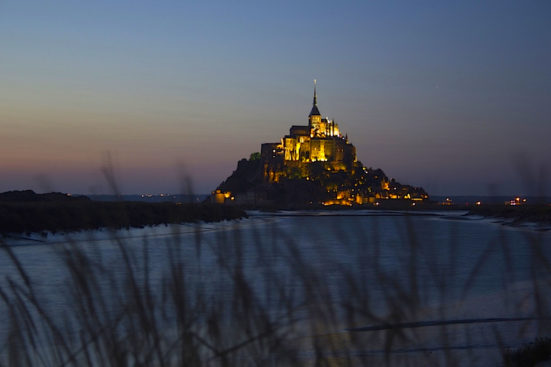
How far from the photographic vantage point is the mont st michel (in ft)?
277

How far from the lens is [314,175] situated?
84.9 m

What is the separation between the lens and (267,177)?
8800 centimetres

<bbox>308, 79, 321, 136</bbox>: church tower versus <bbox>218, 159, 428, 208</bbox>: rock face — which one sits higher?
<bbox>308, 79, 321, 136</bbox>: church tower

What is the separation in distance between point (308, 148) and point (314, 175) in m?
5.56

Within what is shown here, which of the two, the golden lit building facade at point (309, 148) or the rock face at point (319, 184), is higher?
the golden lit building facade at point (309, 148)

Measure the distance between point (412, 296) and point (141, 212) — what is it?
100.0 feet

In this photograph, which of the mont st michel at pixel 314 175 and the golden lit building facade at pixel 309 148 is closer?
the mont st michel at pixel 314 175

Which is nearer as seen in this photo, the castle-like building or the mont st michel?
the mont st michel

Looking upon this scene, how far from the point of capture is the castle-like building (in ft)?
291

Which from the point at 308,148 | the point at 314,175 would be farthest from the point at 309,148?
the point at 314,175

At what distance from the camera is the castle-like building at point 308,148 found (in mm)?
88562

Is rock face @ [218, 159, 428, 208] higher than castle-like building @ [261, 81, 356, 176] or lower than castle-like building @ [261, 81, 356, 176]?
lower

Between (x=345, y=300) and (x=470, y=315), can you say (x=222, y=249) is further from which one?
(x=470, y=315)

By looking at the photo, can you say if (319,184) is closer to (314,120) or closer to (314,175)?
(314,175)
